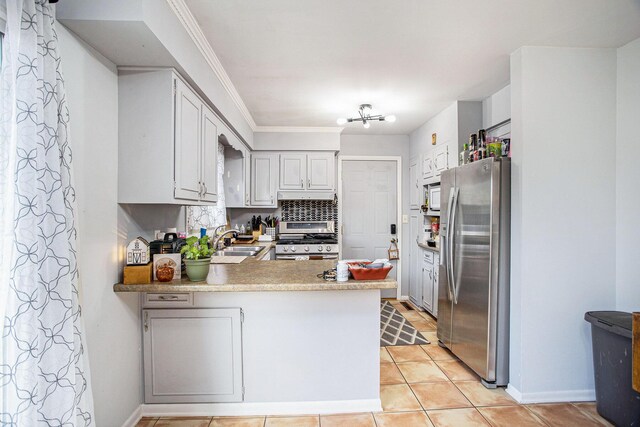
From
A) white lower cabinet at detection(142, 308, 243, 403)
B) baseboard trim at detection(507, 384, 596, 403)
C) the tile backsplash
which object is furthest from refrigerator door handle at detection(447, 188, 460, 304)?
the tile backsplash

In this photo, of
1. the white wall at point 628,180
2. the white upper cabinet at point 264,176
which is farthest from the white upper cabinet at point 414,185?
the white wall at point 628,180

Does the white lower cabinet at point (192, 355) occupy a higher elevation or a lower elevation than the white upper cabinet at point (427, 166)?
lower

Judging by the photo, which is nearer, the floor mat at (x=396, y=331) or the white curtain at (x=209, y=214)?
the white curtain at (x=209, y=214)

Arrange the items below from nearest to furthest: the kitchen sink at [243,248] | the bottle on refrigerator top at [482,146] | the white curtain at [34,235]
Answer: the white curtain at [34,235] → the bottle on refrigerator top at [482,146] → the kitchen sink at [243,248]

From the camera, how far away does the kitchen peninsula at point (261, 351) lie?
6.55ft

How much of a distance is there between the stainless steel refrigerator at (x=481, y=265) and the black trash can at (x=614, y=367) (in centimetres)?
50

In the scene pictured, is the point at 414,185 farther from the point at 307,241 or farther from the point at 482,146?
the point at 482,146

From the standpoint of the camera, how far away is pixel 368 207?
480cm

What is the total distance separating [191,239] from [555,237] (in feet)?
7.96

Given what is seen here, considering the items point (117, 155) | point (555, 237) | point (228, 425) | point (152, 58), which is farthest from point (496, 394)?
point (152, 58)

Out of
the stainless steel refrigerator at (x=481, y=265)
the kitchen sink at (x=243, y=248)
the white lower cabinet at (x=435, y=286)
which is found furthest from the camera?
the white lower cabinet at (x=435, y=286)

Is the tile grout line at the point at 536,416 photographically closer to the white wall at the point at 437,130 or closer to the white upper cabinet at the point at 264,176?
the white wall at the point at 437,130

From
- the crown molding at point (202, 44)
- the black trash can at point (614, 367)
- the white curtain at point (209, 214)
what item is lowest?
the black trash can at point (614, 367)

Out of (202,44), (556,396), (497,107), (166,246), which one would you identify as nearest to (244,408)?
(166,246)
